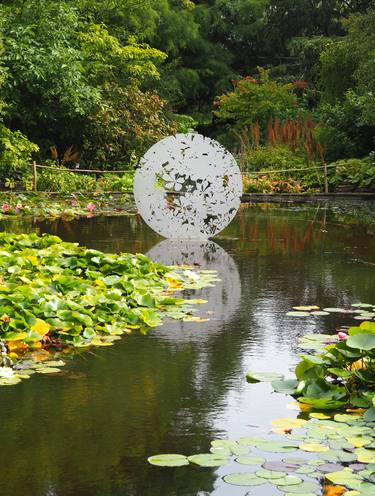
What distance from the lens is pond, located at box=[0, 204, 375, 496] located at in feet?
12.8

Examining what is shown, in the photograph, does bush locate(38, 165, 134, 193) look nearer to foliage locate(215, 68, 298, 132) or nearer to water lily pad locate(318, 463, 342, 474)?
foliage locate(215, 68, 298, 132)

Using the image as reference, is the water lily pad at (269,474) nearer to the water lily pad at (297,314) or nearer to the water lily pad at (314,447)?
the water lily pad at (314,447)

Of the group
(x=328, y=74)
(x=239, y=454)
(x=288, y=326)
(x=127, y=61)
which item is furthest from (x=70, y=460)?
(x=127, y=61)

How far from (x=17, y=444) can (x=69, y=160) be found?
18642 millimetres

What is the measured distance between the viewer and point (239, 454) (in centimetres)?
413

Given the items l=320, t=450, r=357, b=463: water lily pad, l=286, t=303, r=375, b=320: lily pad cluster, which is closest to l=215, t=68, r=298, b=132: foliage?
l=286, t=303, r=375, b=320: lily pad cluster

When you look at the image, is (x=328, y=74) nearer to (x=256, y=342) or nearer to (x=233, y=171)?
(x=233, y=171)

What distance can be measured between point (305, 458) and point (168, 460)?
2.00 ft

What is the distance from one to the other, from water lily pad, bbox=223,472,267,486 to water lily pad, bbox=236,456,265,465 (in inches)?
4.7

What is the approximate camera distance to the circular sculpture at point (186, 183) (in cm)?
1113

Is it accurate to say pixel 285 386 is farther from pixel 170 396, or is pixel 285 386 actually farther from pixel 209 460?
pixel 209 460

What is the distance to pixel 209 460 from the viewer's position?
13.3 ft

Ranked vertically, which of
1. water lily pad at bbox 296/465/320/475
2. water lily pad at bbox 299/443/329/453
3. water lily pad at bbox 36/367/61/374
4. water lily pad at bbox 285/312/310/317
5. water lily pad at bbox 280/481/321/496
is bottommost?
water lily pad at bbox 280/481/321/496

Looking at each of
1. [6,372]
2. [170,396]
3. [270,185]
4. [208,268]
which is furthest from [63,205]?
[170,396]
